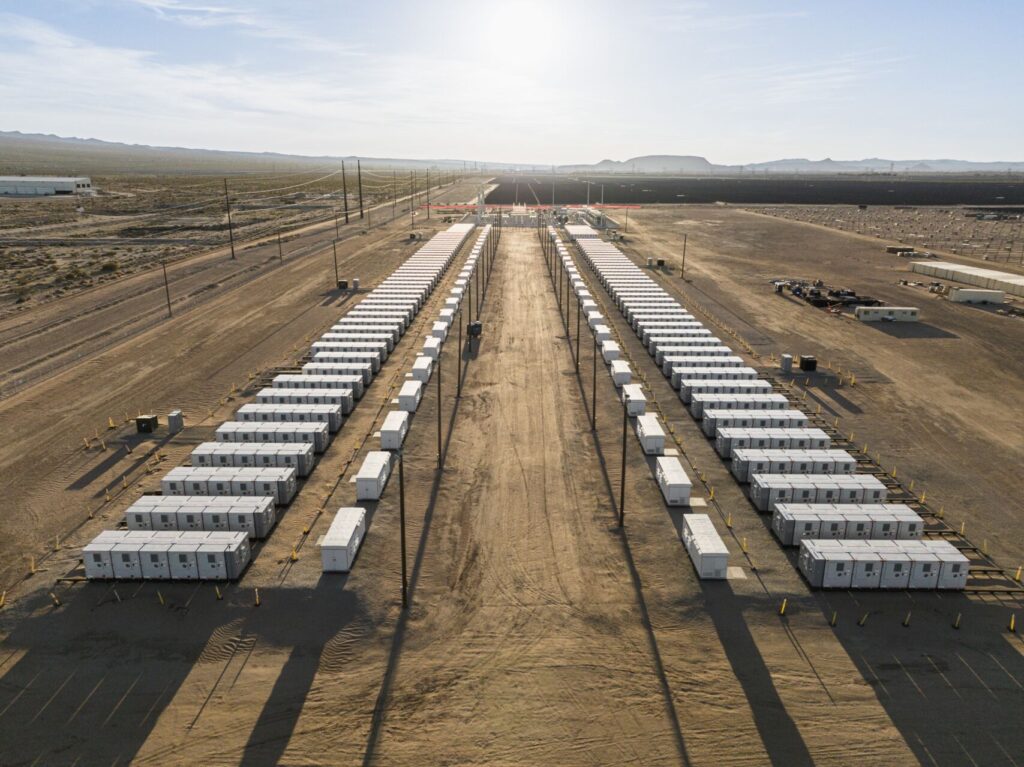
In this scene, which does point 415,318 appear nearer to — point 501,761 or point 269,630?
point 269,630

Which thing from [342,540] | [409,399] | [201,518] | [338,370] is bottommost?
[201,518]

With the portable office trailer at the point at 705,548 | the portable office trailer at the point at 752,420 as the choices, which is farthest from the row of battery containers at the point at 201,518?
the portable office trailer at the point at 752,420

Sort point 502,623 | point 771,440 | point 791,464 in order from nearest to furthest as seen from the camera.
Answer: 1. point 502,623
2. point 791,464
3. point 771,440

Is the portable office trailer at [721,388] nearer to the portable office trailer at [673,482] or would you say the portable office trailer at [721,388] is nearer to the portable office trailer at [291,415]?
the portable office trailer at [673,482]

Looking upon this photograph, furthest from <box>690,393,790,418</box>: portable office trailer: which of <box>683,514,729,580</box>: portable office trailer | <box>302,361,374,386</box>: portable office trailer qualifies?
<box>302,361,374,386</box>: portable office trailer

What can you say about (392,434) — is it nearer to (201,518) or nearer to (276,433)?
(276,433)

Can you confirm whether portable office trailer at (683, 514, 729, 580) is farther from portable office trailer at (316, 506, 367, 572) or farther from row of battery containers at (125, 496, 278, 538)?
row of battery containers at (125, 496, 278, 538)

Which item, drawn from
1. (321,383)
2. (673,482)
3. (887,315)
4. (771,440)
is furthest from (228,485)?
(887,315)
